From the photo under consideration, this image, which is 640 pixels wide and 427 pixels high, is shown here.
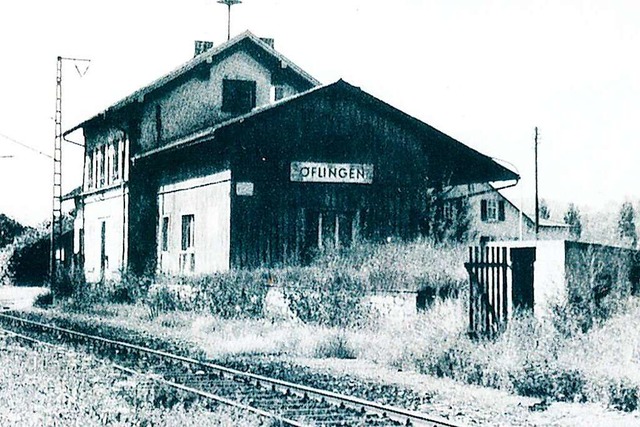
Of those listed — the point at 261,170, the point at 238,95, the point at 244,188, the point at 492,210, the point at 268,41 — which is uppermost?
the point at 268,41

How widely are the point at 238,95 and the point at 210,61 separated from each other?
1.53m

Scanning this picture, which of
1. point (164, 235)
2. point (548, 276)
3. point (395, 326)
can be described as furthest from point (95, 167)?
point (548, 276)

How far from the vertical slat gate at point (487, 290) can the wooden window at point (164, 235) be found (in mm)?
16656

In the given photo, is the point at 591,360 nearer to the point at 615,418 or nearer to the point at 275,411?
the point at 615,418

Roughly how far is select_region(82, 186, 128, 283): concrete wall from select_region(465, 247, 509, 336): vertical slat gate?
19167 millimetres

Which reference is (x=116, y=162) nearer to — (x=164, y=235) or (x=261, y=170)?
(x=164, y=235)

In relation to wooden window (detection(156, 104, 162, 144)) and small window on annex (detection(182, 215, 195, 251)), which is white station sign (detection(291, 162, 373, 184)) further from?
wooden window (detection(156, 104, 162, 144))

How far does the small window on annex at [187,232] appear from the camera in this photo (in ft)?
87.4

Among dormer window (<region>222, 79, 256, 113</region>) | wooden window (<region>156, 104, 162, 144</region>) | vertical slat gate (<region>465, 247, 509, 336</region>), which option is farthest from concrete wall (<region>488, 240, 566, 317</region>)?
dormer window (<region>222, 79, 256, 113</region>)

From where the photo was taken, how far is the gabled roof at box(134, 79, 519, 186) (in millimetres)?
23828

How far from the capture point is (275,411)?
30.9 ft

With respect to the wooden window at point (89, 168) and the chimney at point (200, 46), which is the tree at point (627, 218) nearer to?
the chimney at point (200, 46)

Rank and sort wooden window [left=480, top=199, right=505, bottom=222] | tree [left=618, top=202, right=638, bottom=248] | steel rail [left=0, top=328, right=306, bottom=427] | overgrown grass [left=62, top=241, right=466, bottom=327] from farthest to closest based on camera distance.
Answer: tree [left=618, top=202, right=638, bottom=248]
wooden window [left=480, top=199, right=505, bottom=222]
overgrown grass [left=62, top=241, right=466, bottom=327]
steel rail [left=0, top=328, right=306, bottom=427]

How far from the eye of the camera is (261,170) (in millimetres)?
23688
